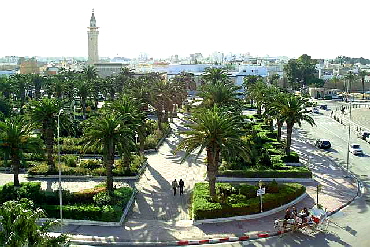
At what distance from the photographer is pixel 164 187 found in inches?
1214

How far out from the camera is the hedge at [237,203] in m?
24.3

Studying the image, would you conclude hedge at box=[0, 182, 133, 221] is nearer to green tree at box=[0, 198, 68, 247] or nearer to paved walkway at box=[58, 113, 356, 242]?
paved walkway at box=[58, 113, 356, 242]

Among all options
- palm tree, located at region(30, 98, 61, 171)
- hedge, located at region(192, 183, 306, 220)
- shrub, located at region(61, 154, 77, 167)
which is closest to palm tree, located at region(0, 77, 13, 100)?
shrub, located at region(61, 154, 77, 167)

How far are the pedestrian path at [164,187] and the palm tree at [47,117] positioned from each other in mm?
7787

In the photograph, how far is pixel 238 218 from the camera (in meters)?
24.6

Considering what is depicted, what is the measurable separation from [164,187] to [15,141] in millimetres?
10705

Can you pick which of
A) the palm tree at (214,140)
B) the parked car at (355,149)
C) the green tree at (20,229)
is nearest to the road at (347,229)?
the parked car at (355,149)

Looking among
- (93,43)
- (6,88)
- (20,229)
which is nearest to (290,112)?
(20,229)

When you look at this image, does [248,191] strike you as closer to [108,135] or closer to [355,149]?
[108,135]

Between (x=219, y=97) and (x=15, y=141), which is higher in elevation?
(x=219, y=97)

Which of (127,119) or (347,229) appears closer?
(347,229)

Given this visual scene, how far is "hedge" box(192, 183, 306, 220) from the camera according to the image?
24281 millimetres

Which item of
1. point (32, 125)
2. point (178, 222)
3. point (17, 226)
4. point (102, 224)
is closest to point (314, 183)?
point (178, 222)

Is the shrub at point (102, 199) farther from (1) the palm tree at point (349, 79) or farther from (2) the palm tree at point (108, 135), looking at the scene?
(1) the palm tree at point (349, 79)
